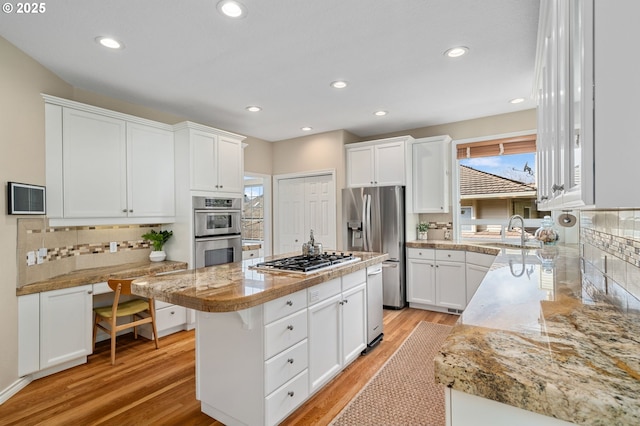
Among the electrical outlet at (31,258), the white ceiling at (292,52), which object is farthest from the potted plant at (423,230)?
the electrical outlet at (31,258)

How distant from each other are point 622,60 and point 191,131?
3.75m

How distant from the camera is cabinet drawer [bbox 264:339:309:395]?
1.84m

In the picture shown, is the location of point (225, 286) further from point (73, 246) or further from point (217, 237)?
point (73, 246)

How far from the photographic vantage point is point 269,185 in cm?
555

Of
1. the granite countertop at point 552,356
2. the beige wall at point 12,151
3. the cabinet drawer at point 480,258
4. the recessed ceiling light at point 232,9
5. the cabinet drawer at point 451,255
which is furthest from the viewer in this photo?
the cabinet drawer at point 451,255

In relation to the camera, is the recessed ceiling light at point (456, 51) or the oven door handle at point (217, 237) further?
the oven door handle at point (217, 237)

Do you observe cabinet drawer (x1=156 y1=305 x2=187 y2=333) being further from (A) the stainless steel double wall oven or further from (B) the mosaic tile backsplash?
(B) the mosaic tile backsplash

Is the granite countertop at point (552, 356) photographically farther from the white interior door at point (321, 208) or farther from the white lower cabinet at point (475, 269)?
the white interior door at point (321, 208)

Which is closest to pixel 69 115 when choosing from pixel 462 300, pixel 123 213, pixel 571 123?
pixel 123 213

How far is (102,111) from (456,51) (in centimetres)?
329

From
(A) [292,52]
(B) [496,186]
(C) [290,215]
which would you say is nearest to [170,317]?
(C) [290,215]

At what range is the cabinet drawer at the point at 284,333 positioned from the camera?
1852 millimetres

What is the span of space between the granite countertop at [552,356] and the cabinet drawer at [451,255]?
8.74 feet

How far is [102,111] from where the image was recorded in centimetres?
312
